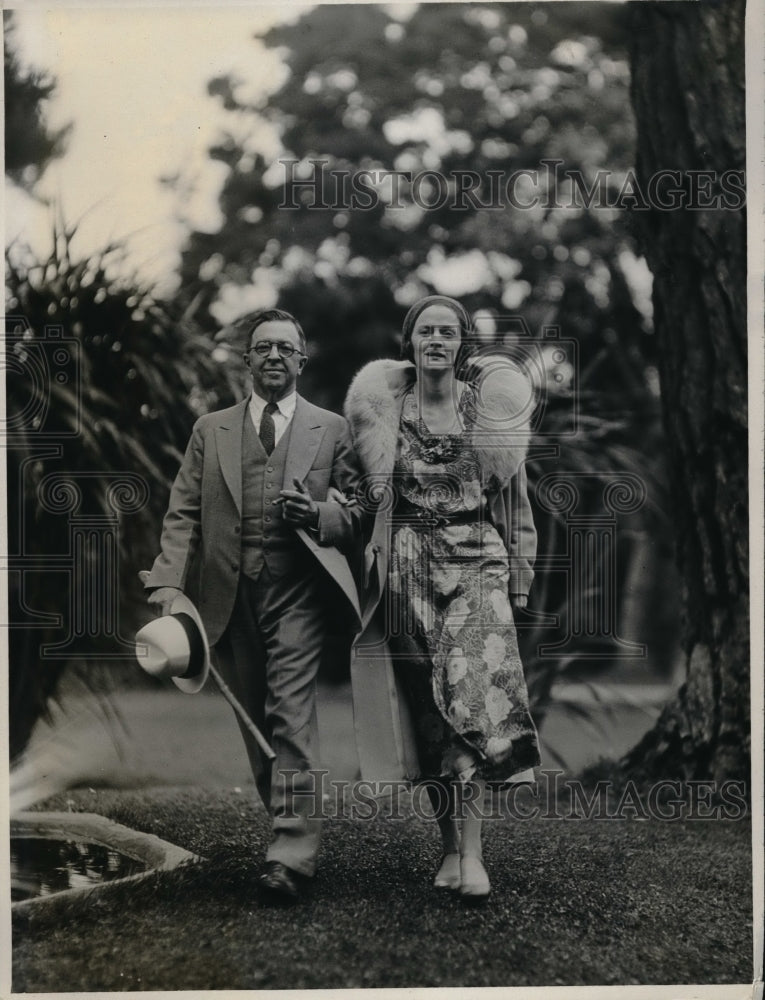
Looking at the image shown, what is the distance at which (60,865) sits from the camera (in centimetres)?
471

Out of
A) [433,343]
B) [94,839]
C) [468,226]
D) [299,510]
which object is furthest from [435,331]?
[94,839]

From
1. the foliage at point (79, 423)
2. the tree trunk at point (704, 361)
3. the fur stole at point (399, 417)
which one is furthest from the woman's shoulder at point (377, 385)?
the tree trunk at point (704, 361)

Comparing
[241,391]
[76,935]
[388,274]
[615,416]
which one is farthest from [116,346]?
[76,935]

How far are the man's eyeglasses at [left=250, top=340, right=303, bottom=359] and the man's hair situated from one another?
5 cm

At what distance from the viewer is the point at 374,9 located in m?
4.84

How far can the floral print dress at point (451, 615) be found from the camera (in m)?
4.60

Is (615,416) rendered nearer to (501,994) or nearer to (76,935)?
(501,994)

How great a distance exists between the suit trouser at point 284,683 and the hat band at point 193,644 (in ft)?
0.27

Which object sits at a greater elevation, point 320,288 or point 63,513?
point 320,288

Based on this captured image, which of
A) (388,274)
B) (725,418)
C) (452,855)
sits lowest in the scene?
(452,855)

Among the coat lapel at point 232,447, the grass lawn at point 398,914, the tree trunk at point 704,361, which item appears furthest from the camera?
the tree trunk at point 704,361

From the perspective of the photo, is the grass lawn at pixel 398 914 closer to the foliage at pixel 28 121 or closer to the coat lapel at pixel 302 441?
the coat lapel at pixel 302 441

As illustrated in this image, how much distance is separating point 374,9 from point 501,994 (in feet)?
14.2

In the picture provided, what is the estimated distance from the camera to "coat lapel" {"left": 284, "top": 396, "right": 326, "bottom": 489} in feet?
15.2
